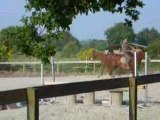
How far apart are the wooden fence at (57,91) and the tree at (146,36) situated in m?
46.3

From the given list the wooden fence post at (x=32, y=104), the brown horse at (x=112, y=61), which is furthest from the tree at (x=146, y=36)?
the wooden fence post at (x=32, y=104)

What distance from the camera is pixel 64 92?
5.89m

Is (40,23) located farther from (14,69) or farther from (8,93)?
(14,69)

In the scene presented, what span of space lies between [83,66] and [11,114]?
74.3 feet

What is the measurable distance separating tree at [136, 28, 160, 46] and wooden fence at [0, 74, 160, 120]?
4634cm

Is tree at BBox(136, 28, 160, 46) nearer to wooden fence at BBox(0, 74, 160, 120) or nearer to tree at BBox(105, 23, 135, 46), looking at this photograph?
tree at BBox(105, 23, 135, 46)

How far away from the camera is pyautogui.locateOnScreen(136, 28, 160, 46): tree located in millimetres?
54156

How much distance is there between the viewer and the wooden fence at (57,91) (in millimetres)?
5078

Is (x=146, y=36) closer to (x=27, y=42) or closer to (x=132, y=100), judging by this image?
(x=132, y=100)

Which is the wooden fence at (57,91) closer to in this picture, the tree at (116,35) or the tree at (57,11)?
the tree at (57,11)

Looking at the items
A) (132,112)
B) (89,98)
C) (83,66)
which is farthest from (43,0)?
(83,66)

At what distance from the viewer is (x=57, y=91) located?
5.80 metres

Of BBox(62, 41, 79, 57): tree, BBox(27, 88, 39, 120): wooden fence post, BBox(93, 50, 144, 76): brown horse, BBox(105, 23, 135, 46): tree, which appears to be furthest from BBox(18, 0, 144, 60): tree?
BBox(62, 41, 79, 57): tree

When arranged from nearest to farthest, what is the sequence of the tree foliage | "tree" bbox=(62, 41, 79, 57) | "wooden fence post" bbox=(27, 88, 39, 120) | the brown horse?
"wooden fence post" bbox=(27, 88, 39, 120), the tree foliage, the brown horse, "tree" bbox=(62, 41, 79, 57)
